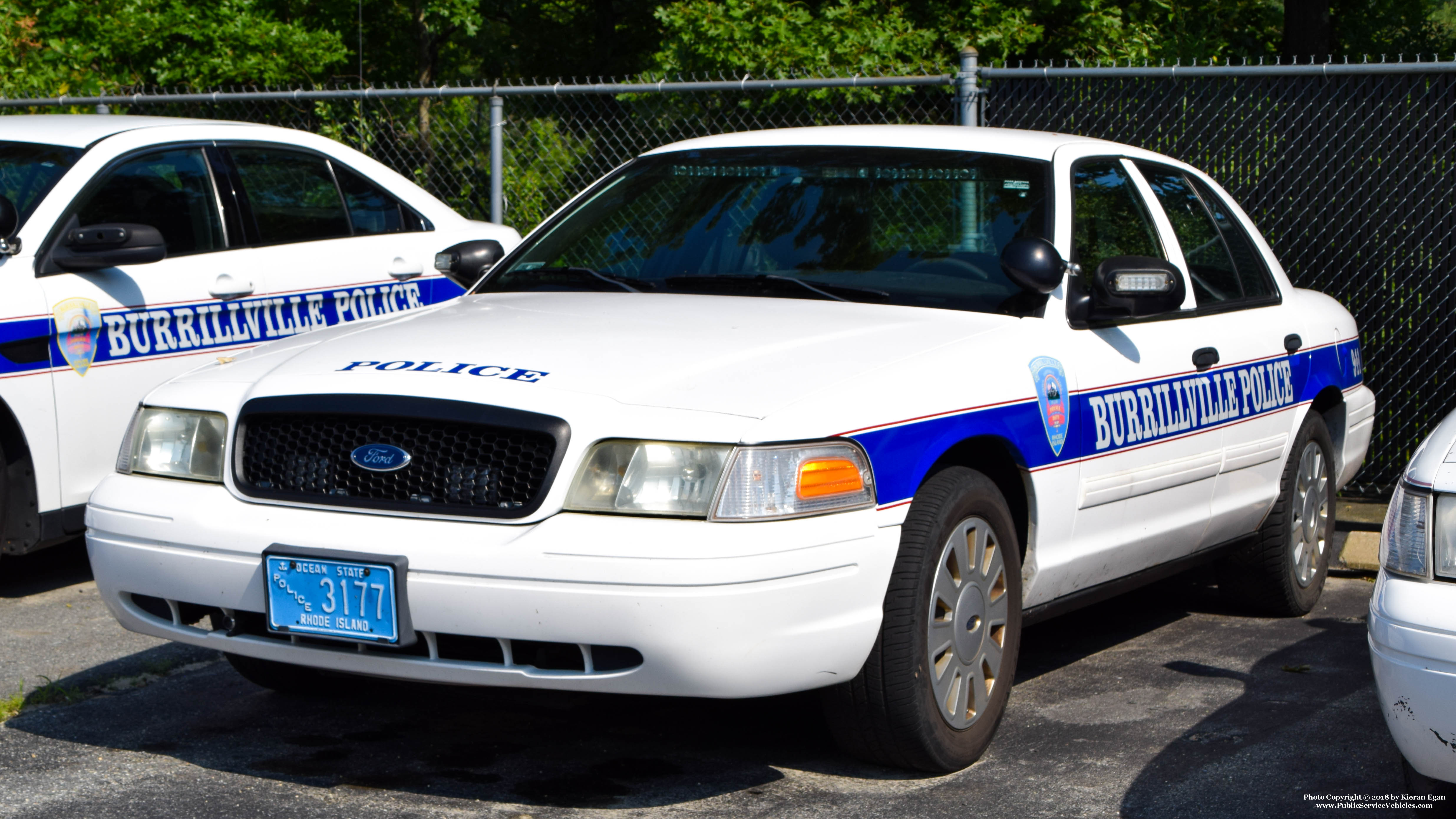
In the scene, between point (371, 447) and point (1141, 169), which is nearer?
point (371, 447)

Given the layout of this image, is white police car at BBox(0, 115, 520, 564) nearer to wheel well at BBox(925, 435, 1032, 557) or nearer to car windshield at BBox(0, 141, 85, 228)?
car windshield at BBox(0, 141, 85, 228)

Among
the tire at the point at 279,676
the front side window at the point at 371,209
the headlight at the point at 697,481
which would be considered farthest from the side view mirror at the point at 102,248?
the headlight at the point at 697,481

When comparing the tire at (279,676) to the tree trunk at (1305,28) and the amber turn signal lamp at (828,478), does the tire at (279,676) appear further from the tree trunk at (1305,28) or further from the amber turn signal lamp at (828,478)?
the tree trunk at (1305,28)

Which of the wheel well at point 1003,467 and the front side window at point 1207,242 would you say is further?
the front side window at point 1207,242

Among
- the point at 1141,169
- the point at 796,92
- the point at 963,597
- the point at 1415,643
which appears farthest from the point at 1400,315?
the point at 796,92

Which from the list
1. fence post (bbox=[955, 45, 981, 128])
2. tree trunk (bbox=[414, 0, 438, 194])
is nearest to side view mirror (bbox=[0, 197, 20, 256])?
fence post (bbox=[955, 45, 981, 128])

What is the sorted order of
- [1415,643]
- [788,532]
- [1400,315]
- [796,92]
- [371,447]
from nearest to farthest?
[1415,643] < [788,532] < [371,447] < [1400,315] < [796,92]

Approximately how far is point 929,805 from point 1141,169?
2.47 meters

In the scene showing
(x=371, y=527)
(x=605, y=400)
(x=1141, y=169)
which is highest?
(x=1141, y=169)

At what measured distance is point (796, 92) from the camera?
13.5m

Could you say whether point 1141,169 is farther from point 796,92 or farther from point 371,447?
point 796,92

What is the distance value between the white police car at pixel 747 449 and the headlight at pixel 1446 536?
106 cm

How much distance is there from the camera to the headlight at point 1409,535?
307 cm

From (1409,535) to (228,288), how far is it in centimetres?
449
